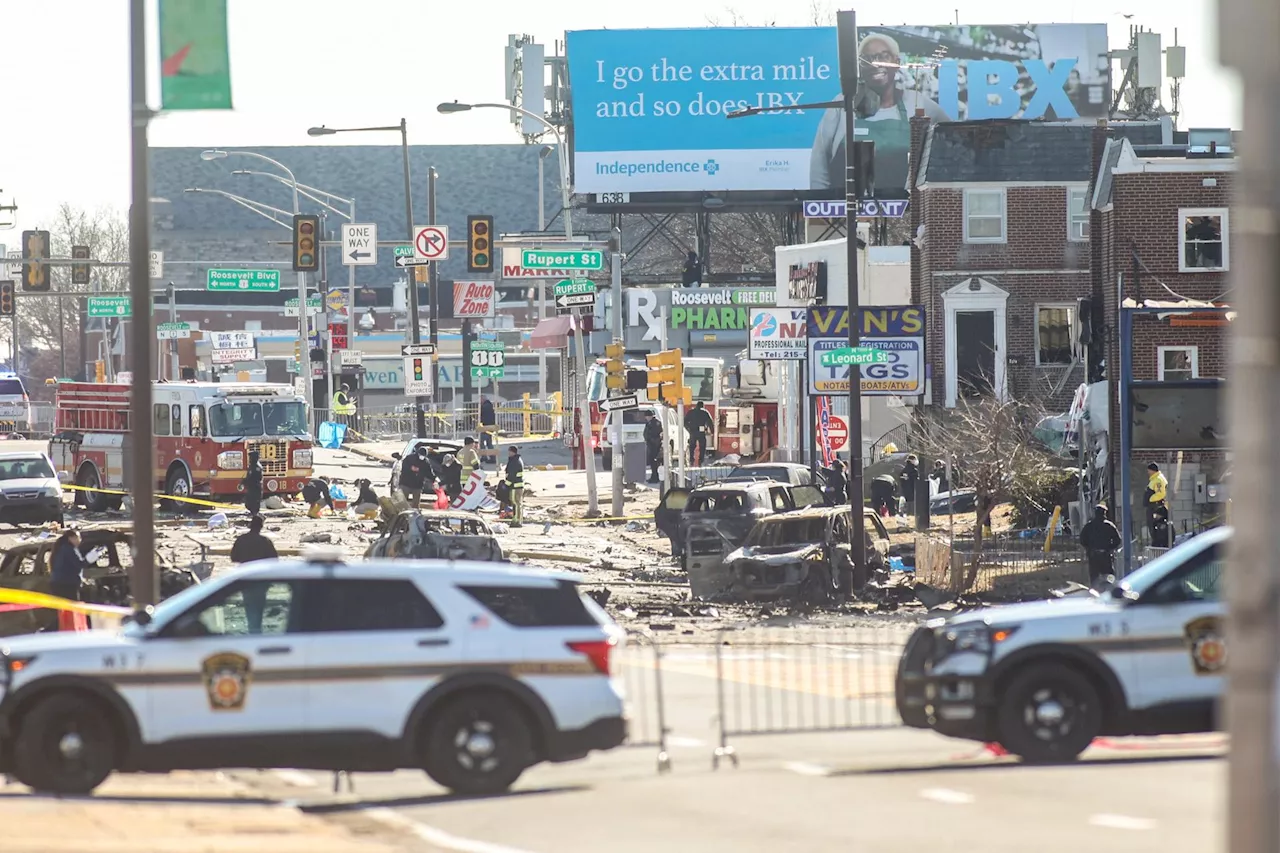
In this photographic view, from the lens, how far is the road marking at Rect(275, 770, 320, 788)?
45.3ft

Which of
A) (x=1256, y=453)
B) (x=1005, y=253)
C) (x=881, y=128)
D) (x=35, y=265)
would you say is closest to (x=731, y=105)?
(x=881, y=128)

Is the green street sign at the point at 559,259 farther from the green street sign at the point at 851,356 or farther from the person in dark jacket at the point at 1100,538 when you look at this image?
the person in dark jacket at the point at 1100,538

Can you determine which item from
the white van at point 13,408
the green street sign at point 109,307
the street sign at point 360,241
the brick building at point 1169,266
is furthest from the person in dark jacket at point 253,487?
the green street sign at point 109,307

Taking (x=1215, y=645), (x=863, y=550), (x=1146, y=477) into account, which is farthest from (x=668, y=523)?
(x=1215, y=645)

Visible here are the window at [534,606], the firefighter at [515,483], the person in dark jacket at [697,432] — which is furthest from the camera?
the person in dark jacket at [697,432]

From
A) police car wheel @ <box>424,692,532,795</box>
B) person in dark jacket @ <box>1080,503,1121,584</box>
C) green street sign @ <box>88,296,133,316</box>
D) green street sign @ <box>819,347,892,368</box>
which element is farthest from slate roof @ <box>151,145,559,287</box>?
police car wheel @ <box>424,692,532,795</box>

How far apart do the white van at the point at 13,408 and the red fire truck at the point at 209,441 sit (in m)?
40.2

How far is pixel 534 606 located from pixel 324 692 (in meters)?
1.43

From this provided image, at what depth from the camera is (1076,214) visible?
159 feet

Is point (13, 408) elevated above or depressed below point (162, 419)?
above

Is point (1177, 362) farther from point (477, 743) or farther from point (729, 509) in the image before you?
point (477, 743)

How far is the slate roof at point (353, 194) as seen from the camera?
120 meters

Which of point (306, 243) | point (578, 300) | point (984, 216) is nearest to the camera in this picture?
point (578, 300)

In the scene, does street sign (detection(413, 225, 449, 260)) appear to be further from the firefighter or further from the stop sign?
the stop sign
